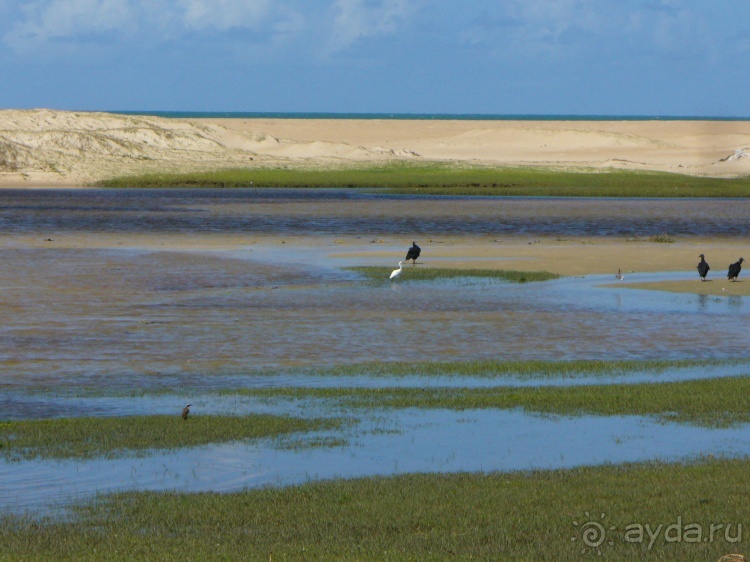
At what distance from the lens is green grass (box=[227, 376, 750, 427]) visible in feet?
41.4

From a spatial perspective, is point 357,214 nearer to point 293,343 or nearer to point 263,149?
point 293,343

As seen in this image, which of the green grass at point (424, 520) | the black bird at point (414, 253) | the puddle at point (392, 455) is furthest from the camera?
the black bird at point (414, 253)

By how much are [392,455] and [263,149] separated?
8397 cm

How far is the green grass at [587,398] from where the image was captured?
12.6m

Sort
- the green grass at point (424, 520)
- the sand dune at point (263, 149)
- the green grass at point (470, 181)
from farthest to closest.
→ the sand dune at point (263, 149) → the green grass at point (470, 181) → the green grass at point (424, 520)

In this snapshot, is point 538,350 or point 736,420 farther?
point 538,350

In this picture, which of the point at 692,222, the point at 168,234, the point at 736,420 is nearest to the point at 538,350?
the point at 736,420

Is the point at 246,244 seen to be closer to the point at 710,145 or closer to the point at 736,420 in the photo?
the point at 736,420

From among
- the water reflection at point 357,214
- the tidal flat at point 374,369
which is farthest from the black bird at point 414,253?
the water reflection at point 357,214

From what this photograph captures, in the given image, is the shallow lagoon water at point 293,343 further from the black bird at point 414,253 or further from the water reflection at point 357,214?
the water reflection at point 357,214

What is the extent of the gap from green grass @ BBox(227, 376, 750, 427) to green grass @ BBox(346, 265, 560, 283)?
457 inches

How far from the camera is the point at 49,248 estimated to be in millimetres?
32906

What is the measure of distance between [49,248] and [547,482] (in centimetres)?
2554

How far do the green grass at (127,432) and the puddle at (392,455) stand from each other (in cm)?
28
